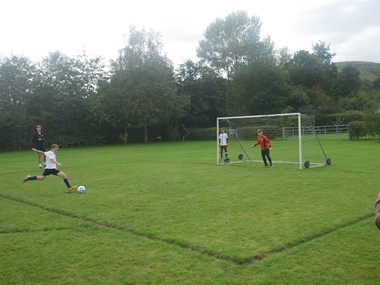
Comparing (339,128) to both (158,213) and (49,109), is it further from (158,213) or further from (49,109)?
(158,213)

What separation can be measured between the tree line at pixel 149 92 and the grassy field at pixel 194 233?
2619cm

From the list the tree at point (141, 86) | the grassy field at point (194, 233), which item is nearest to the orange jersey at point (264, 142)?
the grassy field at point (194, 233)

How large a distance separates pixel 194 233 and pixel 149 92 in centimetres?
3661

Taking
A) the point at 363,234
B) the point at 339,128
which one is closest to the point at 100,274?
the point at 363,234

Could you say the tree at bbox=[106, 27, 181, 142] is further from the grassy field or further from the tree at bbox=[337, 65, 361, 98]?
the tree at bbox=[337, 65, 361, 98]

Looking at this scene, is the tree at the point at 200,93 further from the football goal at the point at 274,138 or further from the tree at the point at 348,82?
the tree at the point at 348,82

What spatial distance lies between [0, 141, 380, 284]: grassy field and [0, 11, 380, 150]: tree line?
26.2 meters

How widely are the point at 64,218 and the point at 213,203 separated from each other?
3.47 metres

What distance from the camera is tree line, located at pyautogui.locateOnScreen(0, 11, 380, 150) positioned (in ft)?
130

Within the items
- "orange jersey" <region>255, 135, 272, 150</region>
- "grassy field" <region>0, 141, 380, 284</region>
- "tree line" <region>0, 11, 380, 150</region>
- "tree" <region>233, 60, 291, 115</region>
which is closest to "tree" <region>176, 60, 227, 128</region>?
"tree line" <region>0, 11, 380, 150</region>

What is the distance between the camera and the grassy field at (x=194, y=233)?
5020mm

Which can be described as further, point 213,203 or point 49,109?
point 49,109

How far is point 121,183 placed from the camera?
1293 cm

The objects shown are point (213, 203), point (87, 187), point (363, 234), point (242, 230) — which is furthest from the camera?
point (87, 187)
